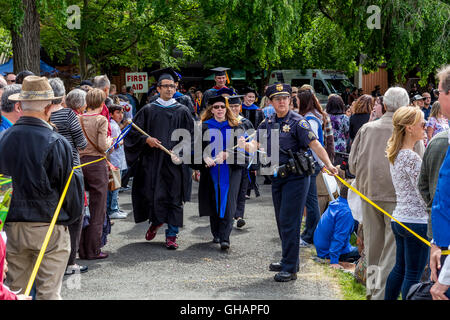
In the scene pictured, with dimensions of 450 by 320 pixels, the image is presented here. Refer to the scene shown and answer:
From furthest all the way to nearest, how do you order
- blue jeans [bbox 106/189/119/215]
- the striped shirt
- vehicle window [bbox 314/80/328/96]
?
vehicle window [bbox 314/80/328/96]
blue jeans [bbox 106/189/119/215]
the striped shirt

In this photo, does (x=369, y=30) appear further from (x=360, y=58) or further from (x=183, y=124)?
(x=183, y=124)

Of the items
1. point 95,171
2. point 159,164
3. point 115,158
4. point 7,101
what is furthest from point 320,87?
point 7,101

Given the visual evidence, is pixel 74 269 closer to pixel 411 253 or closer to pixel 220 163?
pixel 220 163

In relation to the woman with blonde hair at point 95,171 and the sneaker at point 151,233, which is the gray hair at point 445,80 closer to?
the woman with blonde hair at point 95,171

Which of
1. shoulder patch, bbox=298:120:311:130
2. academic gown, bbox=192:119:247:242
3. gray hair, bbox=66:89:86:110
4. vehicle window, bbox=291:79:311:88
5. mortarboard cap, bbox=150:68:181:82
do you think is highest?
vehicle window, bbox=291:79:311:88

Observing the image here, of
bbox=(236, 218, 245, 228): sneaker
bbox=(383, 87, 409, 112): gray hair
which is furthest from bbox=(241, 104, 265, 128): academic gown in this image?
bbox=(383, 87, 409, 112): gray hair

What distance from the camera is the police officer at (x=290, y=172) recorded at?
6039mm

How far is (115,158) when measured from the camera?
9.88 m

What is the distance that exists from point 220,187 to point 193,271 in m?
1.41

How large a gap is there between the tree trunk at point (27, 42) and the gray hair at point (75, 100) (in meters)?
5.84

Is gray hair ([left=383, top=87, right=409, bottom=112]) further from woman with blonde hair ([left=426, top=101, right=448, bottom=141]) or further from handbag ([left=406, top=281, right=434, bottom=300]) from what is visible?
woman with blonde hair ([left=426, top=101, right=448, bottom=141])

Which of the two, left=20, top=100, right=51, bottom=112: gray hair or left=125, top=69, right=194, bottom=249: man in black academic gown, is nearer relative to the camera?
left=20, top=100, right=51, bottom=112: gray hair

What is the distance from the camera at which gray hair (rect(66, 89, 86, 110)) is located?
6431mm

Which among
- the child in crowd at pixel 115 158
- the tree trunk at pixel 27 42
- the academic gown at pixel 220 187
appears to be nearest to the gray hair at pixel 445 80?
the academic gown at pixel 220 187
